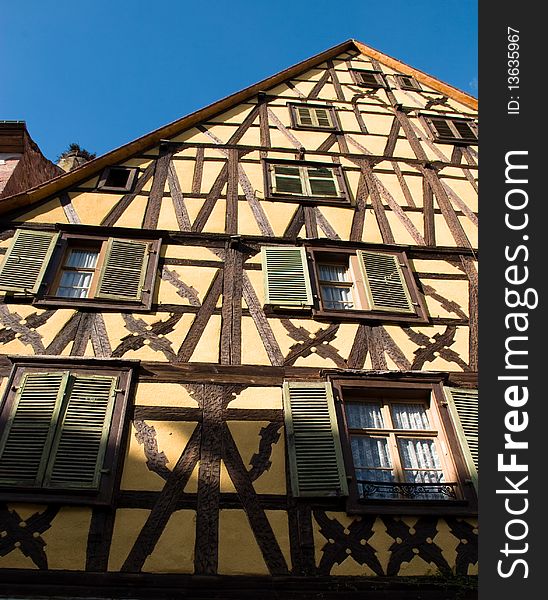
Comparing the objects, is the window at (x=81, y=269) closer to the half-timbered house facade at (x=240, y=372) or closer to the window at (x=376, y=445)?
the half-timbered house facade at (x=240, y=372)

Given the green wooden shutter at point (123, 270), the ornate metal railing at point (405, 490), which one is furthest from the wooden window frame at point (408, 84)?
the ornate metal railing at point (405, 490)

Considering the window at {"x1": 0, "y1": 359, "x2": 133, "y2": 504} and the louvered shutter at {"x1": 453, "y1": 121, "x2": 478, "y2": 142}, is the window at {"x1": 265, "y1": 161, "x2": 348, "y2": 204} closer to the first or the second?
the louvered shutter at {"x1": 453, "y1": 121, "x2": 478, "y2": 142}

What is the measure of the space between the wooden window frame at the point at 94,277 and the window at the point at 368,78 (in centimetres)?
757

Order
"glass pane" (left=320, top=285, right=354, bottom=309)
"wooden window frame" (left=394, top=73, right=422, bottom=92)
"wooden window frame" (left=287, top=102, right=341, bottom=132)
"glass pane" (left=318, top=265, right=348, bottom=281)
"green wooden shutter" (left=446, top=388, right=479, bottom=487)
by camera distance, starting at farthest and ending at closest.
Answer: "wooden window frame" (left=394, top=73, right=422, bottom=92) → "wooden window frame" (left=287, top=102, right=341, bottom=132) → "glass pane" (left=318, top=265, right=348, bottom=281) → "glass pane" (left=320, top=285, right=354, bottom=309) → "green wooden shutter" (left=446, top=388, right=479, bottom=487)

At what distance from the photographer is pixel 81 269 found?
320 inches

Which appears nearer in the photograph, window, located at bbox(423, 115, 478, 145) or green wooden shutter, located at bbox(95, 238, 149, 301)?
green wooden shutter, located at bbox(95, 238, 149, 301)

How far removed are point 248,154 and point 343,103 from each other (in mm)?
3232

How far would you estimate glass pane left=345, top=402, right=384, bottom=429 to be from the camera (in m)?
6.44

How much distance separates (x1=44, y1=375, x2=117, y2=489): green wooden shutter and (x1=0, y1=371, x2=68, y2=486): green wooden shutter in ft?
0.30

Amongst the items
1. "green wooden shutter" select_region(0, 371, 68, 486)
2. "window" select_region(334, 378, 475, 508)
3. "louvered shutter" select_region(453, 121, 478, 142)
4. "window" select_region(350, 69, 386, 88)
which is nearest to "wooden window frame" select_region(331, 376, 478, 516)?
"window" select_region(334, 378, 475, 508)

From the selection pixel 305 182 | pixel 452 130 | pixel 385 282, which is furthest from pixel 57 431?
pixel 452 130

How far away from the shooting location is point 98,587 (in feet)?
15.9

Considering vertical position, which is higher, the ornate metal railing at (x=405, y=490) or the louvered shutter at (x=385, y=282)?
the louvered shutter at (x=385, y=282)

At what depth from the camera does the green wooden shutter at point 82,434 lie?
18.1 feet
